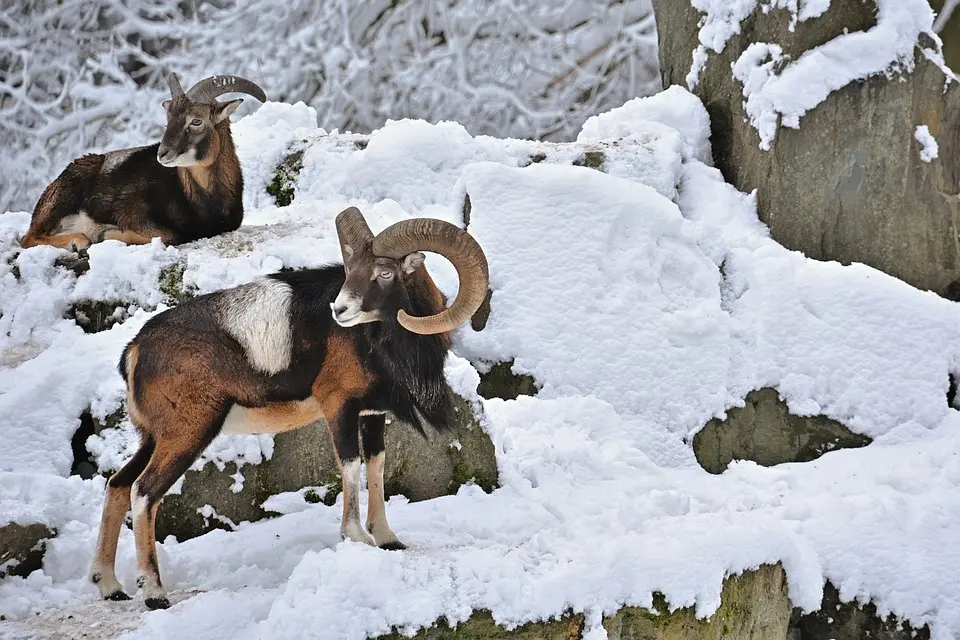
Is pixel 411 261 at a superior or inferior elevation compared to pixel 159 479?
superior

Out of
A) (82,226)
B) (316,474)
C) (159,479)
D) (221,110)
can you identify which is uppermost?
(221,110)

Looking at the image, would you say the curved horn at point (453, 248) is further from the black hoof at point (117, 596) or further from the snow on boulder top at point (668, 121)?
the snow on boulder top at point (668, 121)

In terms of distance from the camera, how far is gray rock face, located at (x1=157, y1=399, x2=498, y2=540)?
5.65 metres

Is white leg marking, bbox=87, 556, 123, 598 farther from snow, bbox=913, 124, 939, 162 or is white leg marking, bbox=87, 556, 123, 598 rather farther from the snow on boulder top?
snow, bbox=913, 124, 939, 162

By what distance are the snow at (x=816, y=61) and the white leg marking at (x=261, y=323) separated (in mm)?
4793

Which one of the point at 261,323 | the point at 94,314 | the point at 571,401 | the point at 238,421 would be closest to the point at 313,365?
the point at 261,323

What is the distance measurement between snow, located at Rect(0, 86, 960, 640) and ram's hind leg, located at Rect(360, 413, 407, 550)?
17 cm

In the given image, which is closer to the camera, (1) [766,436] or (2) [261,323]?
(2) [261,323]

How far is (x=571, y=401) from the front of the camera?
22.9 ft

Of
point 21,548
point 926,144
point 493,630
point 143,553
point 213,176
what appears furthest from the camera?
point 926,144

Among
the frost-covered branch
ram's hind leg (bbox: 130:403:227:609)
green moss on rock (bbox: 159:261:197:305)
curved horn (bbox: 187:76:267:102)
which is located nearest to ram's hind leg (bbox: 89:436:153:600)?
ram's hind leg (bbox: 130:403:227:609)

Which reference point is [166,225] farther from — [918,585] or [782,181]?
[918,585]

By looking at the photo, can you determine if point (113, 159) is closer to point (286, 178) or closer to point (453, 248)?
point (286, 178)

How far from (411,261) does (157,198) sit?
3.31m
